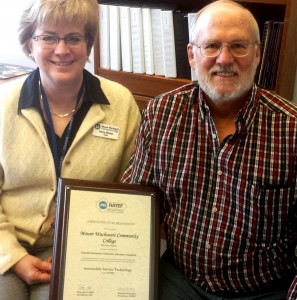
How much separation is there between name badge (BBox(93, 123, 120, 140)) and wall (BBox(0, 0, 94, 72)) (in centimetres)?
132

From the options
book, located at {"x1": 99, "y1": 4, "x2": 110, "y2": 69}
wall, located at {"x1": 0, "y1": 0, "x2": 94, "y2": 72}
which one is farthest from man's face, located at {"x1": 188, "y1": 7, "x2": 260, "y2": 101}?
wall, located at {"x1": 0, "y1": 0, "x2": 94, "y2": 72}

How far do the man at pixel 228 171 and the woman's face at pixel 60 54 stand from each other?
0.35 meters

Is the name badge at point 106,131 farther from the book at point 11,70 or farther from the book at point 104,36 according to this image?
the book at point 11,70

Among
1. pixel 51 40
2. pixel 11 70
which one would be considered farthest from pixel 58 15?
pixel 11 70

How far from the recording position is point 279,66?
1.66 m

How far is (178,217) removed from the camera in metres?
1.36

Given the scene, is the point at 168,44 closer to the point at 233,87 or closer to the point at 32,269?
the point at 233,87

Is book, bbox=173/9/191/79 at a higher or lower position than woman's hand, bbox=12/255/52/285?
higher

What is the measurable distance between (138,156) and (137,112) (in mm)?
230

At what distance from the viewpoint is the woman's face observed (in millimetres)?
1425

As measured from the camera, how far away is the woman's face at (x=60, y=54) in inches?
56.1

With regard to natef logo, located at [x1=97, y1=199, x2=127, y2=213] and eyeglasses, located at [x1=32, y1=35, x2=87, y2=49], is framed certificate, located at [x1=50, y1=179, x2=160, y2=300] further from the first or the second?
eyeglasses, located at [x1=32, y1=35, x2=87, y2=49]

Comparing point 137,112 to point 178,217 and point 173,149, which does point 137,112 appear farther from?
point 178,217

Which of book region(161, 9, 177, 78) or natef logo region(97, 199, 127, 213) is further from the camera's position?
book region(161, 9, 177, 78)
